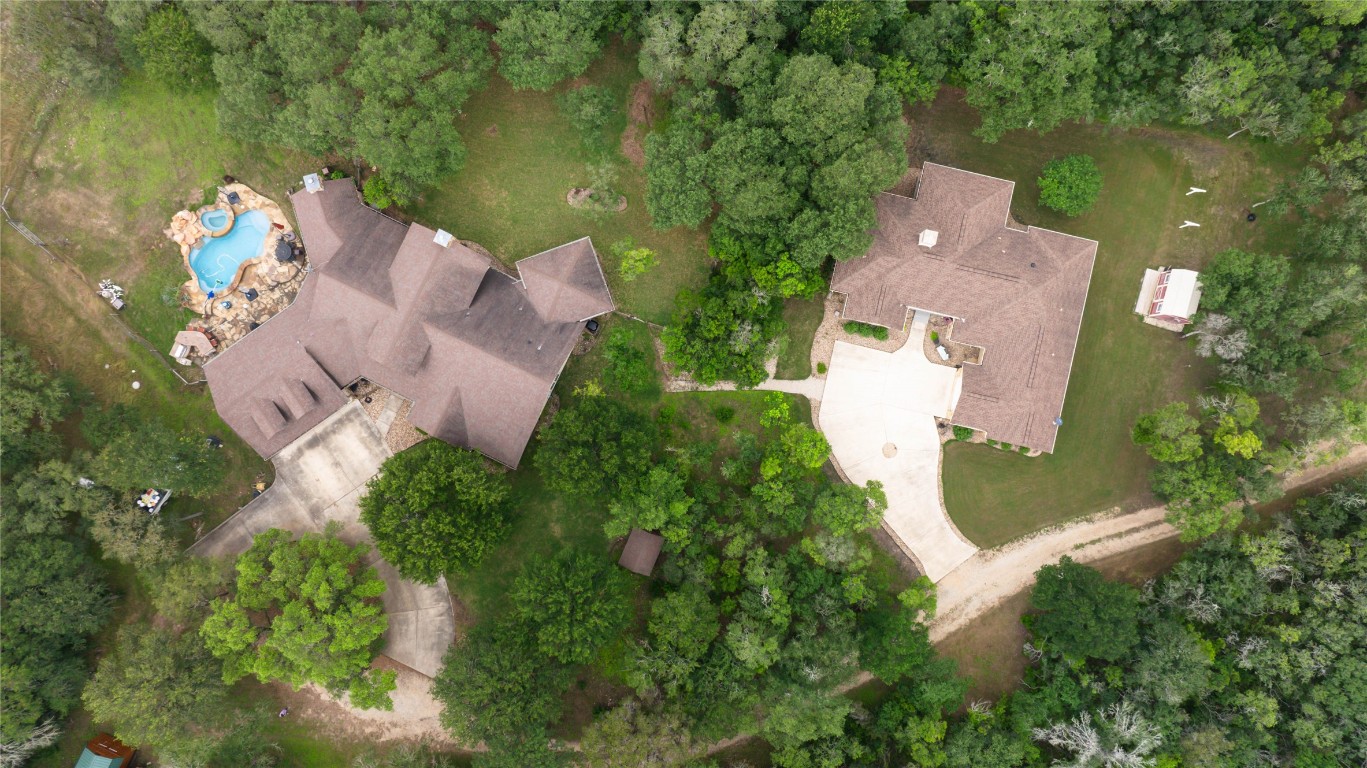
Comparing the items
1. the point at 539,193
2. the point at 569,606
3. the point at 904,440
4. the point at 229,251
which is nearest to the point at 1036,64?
the point at 904,440

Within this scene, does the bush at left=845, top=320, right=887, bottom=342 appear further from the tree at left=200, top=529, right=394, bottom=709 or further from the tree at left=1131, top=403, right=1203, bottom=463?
the tree at left=200, top=529, right=394, bottom=709

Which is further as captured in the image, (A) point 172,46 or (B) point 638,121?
(B) point 638,121

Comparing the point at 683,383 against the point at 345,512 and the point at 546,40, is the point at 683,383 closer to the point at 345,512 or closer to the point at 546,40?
the point at 546,40

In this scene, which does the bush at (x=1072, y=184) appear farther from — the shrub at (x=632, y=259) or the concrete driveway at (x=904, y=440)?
the shrub at (x=632, y=259)

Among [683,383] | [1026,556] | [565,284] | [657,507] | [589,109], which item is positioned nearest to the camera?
[657,507]

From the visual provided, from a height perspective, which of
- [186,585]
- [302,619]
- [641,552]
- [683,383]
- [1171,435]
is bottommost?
[641,552]

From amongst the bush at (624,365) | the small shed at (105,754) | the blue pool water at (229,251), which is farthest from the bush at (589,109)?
the small shed at (105,754)

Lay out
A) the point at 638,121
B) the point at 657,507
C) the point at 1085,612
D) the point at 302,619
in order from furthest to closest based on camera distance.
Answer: the point at 638,121
the point at 657,507
the point at 1085,612
the point at 302,619
